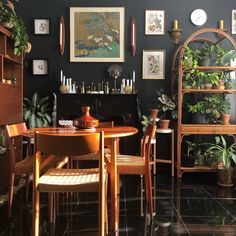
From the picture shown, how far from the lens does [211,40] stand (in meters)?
5.33

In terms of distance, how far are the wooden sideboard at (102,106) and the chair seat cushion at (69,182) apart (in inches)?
105

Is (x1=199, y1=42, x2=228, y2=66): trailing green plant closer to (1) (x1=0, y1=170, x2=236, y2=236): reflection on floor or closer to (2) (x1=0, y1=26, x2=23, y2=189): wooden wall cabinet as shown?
(1) (x1=0, y1=170, x2=236, y2=236): reflection on floor

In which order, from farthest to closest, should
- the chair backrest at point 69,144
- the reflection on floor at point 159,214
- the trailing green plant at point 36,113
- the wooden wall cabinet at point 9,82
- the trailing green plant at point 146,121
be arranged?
the trailing green plant at point 36,113 < the trailing green plant at point 146,121 < the wooden wall cabinet at point 9,82 < the reflection on floor at point 159,214 < the chair backrest at point 69,144

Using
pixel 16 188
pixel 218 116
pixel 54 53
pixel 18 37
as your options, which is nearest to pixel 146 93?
pixel 218 116

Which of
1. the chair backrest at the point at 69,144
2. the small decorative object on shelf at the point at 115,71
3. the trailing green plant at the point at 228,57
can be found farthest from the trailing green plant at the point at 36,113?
the chair backrest at the point at 69,144

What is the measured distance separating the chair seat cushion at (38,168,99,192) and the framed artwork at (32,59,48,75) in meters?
3.29

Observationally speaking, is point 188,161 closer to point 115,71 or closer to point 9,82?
point 115,71

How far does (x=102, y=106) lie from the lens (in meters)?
5.12

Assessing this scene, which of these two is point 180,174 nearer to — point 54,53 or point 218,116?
point 218,116

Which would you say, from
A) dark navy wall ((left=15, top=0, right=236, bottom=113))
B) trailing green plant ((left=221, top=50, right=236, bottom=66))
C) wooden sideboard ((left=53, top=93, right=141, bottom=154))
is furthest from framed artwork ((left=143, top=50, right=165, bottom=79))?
trailing green plant ((left=221, top=50, right=236, bottom=66))

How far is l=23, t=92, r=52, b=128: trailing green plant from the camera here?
5043mm

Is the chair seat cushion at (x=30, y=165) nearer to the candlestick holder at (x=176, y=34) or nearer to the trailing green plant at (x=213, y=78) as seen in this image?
the trailing green plant at (x=213, y=78)

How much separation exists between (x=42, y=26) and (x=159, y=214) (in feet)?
12.4

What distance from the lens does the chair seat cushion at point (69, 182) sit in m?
2.20
